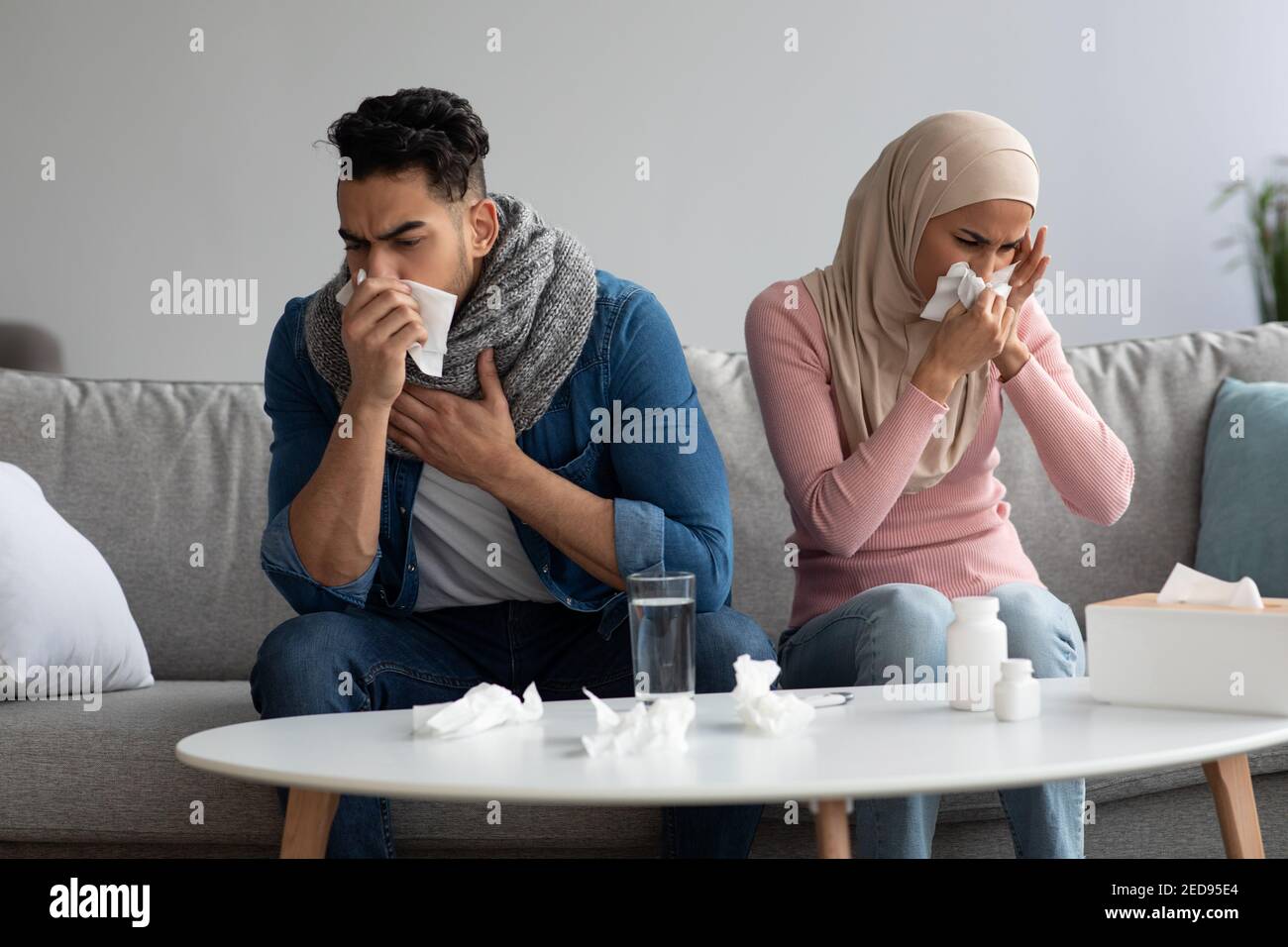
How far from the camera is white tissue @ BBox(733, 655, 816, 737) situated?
1.04m

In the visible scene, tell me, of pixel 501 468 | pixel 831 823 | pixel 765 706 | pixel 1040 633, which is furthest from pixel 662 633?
pixel 1040 633

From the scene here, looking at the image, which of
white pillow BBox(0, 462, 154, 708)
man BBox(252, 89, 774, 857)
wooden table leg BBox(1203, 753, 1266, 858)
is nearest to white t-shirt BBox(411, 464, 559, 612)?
man BBox(252, 89, 774, 857)

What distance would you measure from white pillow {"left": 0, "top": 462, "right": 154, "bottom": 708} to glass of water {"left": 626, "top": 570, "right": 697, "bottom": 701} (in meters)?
0.98

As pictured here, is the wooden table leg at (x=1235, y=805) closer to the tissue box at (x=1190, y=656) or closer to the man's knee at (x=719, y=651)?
the tissue box at (x=1190, y=656)

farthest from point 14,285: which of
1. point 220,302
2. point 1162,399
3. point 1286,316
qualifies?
point 1286,316

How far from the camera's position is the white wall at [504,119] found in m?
2.64

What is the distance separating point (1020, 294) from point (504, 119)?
4.41 ft

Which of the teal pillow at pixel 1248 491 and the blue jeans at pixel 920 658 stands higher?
the teal pillow at pixel 1248 491

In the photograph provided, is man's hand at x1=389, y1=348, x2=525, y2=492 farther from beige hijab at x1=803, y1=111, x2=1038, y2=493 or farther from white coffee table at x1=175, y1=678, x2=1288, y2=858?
beige hijab at x1=803, y1=111, x2=1038, y2=493

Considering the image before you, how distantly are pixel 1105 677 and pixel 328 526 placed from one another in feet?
2.75

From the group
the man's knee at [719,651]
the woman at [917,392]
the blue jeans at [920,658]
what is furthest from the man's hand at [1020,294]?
the man's knee at [719,651]

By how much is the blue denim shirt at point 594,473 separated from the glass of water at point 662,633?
0.30 m

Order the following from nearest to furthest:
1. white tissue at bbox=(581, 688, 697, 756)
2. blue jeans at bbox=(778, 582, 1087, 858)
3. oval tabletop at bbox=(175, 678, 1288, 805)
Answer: oval tabletop at bbox=(175, 678, 1288, 805) < white tissue at bbox=(581, 688, 697, 756) < blue jeans at bbox=(778, 582, 1087, 858)

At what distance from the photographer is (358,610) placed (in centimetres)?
156
